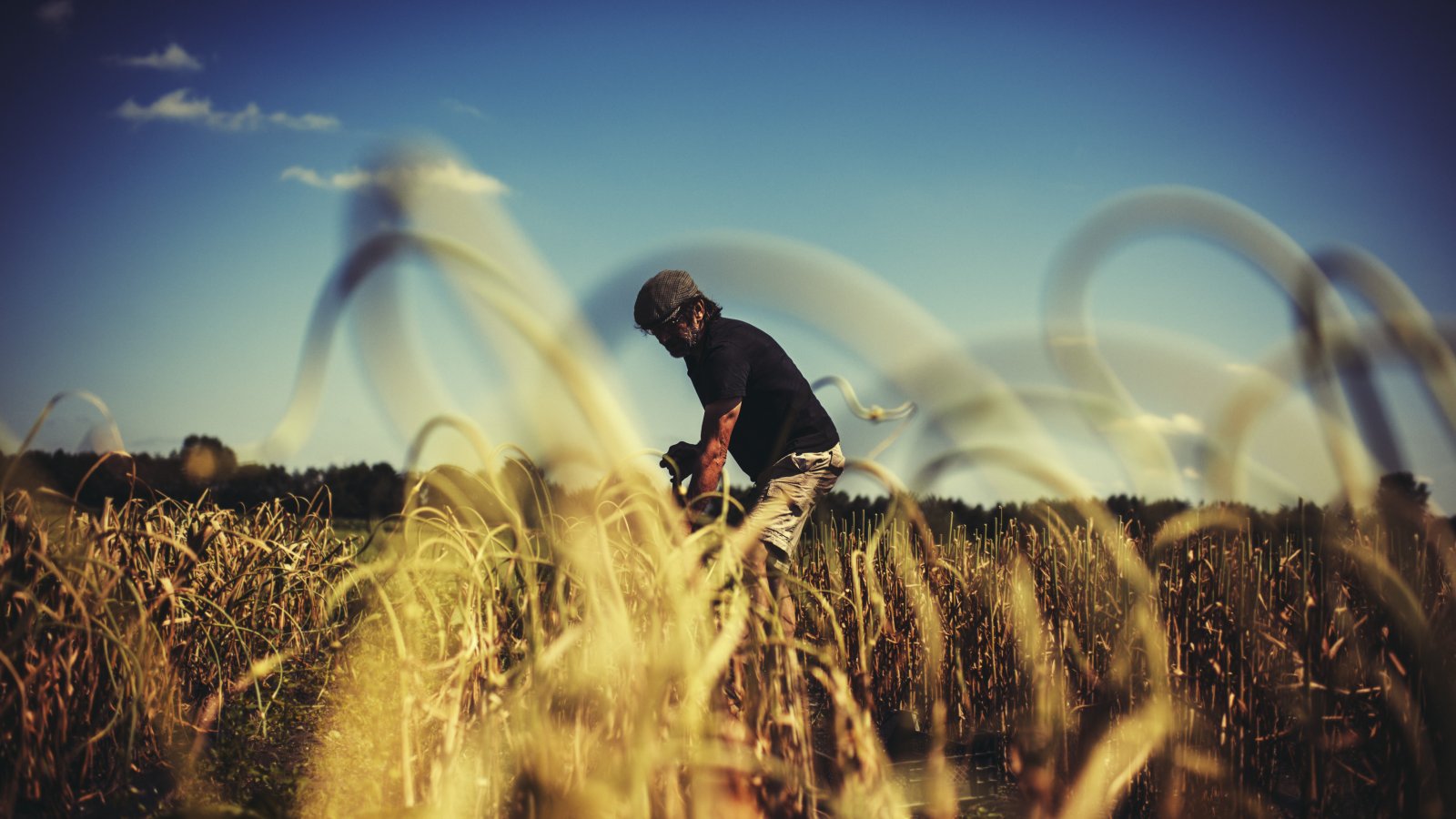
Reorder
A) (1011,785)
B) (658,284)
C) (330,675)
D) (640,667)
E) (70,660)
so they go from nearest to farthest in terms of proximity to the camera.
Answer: (640,667)
(70,660)
(658,284)
(1011,785)
(330,675)

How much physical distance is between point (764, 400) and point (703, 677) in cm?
233

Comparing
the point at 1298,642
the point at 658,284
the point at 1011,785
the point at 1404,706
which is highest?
the point at 658,284

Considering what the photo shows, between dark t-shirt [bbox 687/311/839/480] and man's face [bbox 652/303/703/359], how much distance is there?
0.06m

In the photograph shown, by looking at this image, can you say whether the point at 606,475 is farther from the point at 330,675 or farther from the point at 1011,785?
the point at 330,675

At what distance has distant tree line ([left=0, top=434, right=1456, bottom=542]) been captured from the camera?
153 inches

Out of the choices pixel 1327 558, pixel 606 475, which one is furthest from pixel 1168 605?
pixel 606 475

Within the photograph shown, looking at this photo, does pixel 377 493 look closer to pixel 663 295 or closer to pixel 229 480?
pixel 663 295

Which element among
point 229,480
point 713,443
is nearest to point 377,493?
point 713,443

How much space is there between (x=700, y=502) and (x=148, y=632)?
2687 millimetres

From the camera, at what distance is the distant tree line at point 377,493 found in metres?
3.89

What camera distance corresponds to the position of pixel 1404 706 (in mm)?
3568

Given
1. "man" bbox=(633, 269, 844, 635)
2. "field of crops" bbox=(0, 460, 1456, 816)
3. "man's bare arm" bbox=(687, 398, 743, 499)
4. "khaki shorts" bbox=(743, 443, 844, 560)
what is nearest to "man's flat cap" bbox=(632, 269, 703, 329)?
"man" bbox=(633, 269, 844, 635)

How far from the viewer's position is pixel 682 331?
14.4 ft

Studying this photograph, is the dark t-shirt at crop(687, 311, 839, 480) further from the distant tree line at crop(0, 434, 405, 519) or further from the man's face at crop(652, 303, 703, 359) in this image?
the distant tree line at crop(0, 434, 405, 519)
